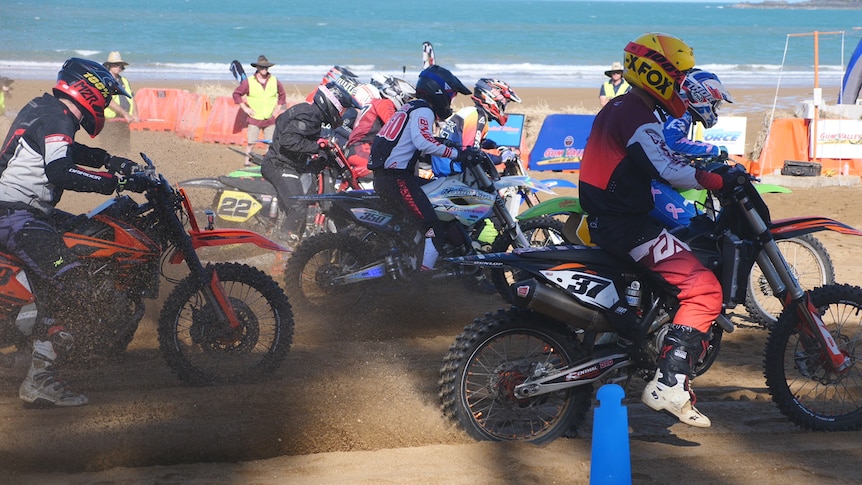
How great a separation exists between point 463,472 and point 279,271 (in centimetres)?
468

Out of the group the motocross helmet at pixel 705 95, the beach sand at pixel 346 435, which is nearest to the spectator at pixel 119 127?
the beach sand at pixel 346 435

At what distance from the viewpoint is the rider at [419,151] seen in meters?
6.95

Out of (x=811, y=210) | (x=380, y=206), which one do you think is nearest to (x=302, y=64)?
(x=811, y=210)

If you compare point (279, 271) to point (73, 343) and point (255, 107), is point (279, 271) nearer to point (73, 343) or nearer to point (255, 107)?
point (73, 343)

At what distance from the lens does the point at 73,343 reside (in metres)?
5.29

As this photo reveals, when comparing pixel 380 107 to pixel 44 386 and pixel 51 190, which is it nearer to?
pixel 51 190

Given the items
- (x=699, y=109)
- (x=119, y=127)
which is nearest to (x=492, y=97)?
(x=699, y=109)

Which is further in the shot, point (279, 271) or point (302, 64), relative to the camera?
point (302, 64)

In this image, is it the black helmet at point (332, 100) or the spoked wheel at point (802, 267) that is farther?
the black helmet at point (332, 100)

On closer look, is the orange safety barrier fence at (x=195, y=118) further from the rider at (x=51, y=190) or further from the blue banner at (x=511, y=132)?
the rider at (x=51, y=190)

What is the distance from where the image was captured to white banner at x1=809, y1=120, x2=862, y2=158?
46.4ft

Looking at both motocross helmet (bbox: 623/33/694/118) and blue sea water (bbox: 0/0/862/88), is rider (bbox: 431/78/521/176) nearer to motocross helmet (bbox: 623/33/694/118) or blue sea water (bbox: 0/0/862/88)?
motocross helmet (bbox: 623/33/694/118)

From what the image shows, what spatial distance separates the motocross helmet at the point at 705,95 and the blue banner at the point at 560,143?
7720 millimetres

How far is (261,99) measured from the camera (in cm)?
1506
